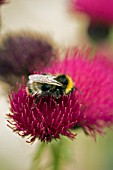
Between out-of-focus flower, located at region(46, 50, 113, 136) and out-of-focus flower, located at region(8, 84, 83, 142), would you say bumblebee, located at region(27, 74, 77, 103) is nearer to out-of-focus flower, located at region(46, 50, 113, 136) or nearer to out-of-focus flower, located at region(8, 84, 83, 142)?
out-of-focus flower, located at region(8, 84, 83, 142)

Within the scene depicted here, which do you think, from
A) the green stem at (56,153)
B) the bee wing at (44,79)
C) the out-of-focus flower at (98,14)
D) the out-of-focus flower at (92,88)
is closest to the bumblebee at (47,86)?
the bee wing at (44,79)

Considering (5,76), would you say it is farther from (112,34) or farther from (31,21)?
(31,21)

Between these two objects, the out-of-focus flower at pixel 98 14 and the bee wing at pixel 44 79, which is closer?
the bee wing at pixel 44 79

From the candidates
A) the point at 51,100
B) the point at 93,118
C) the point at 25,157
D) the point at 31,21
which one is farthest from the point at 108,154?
the point at 31,21

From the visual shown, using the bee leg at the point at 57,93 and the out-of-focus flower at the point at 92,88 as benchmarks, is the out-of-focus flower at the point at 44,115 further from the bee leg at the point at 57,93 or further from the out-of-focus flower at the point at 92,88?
the out-of-focus flower at the point at 92,88

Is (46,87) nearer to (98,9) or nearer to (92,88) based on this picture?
(92,88)

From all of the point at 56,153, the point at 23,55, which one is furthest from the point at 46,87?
the point at 23,55
